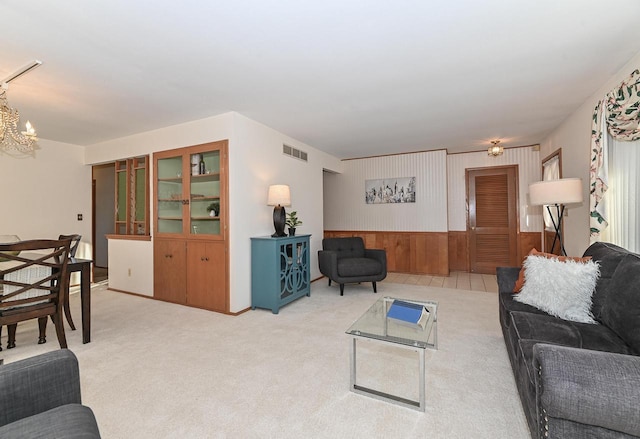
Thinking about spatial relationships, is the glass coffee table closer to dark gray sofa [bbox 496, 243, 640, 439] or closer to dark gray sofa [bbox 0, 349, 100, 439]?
dark gray sofa [bbox 496, 243, 640, 439]

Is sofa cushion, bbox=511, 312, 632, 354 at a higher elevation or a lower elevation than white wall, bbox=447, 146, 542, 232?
lower

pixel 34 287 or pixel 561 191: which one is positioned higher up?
pixel 561 191

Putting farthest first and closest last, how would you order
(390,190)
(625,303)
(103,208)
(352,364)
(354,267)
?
(103,208) < (390,190) < (354,267) < (352,364) < (625,303)

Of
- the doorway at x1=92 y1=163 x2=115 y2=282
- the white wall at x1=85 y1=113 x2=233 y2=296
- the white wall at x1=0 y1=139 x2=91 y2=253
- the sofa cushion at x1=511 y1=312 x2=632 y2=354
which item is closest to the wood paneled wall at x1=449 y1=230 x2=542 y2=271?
the sofa cushion at x1=511 y1=312 x2=632 y2=354

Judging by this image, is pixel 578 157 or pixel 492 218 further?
pixel 492 218

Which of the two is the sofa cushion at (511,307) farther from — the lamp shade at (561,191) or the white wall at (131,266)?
the white wall at (131,266)

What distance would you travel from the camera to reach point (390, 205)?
237 inches

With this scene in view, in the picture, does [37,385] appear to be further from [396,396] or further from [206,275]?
[206,275]

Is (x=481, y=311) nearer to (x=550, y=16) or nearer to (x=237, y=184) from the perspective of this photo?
(x=550, y=16)

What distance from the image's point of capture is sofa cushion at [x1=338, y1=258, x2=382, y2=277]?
4160mm

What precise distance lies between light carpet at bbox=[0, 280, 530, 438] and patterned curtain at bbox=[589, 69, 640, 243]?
4.71ft

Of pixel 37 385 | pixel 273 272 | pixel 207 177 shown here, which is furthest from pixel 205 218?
pixel 37 385

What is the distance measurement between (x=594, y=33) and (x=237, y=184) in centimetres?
339

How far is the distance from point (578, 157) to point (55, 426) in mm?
4891
